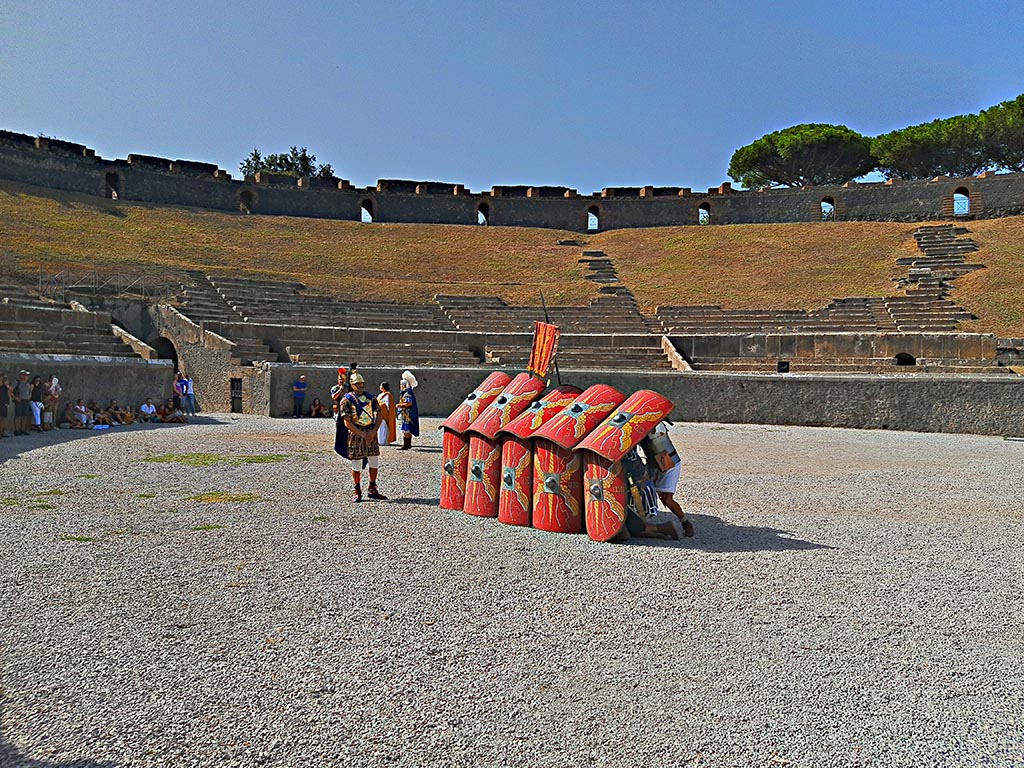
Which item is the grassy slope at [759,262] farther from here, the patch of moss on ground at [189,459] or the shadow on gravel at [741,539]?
the shadow on gravel at [741,539]

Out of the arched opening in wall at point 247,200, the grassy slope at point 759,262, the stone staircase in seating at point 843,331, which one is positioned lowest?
the stone staircase in seating at point 843,331

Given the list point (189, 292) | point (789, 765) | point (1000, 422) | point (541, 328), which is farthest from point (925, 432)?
point (189, 292)

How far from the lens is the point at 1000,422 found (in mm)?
15852

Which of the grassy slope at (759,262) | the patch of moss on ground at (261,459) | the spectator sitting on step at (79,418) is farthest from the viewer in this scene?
the grassy slope at (759,262)

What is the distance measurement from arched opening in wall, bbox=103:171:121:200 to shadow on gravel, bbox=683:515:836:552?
41874mm

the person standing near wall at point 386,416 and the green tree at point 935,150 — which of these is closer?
the person standing near wall at point 386,416

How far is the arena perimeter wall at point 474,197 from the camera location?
4147 cm

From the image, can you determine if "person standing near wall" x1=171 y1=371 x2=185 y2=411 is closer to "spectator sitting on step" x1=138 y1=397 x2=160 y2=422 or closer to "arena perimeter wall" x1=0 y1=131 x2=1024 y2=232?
"spectator sitting on step" x1=138 y1=397 x2=160 y2=422

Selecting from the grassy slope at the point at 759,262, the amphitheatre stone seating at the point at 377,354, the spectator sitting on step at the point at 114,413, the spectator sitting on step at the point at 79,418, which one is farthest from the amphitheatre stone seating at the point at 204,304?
the grassy slope at the point at 759,262

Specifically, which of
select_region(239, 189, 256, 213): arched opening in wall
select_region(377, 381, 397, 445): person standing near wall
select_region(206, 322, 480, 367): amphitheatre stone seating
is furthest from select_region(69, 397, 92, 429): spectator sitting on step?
select_region(239, 189, 256, 213): arched opening in wall

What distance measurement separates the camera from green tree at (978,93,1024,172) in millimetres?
51469

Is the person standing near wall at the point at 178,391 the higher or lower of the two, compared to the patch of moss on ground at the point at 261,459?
higher

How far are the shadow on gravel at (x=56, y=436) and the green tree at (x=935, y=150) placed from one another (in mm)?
51827

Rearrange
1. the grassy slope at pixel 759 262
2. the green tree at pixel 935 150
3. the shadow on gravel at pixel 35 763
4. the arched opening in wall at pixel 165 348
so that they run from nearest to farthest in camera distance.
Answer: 1. the shadow on gravel at pixel 35 763
2. the arched opening in wall at pixel 165 348
3. the grassy slope at pixel 759 262
4. the green tree at pixel 935 150
